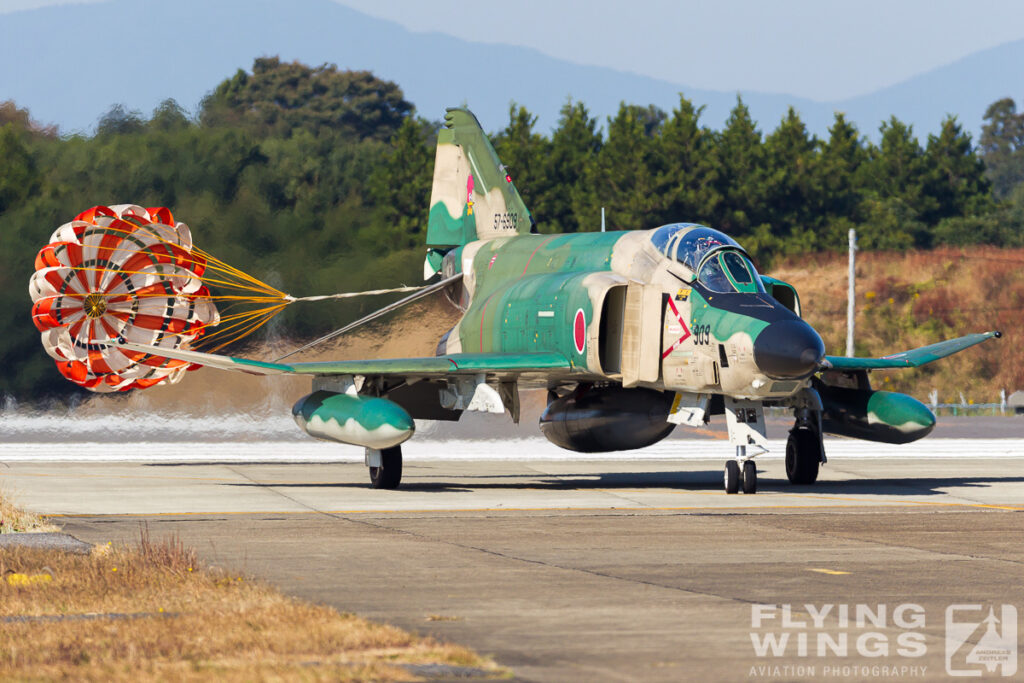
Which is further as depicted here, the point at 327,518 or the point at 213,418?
the point at 213,418

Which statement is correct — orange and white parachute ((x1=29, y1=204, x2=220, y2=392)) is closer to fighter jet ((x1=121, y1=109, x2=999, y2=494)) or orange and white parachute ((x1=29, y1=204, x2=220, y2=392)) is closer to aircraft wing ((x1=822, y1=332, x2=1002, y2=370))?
fighter jet ((x1=121, y1=109, x2=999, y2=494))

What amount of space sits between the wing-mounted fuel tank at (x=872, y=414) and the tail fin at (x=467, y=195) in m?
6.12

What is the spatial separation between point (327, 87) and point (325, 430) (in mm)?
57608

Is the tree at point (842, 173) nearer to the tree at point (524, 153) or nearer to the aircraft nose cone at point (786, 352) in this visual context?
the tree at point (524, 153)

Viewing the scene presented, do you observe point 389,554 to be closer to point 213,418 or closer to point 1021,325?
point 213,418

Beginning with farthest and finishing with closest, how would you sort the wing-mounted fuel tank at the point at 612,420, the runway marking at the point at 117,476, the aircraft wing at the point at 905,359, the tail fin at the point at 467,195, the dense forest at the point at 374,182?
the dense forest at the point at 374,182
the tail fin at the point at 467,195
the runway marking at the point at 117,476
the aircraft wing at the point at 905,359
the wing-mounted fuel tank at the point at 612,420

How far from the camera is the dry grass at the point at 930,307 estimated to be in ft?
166

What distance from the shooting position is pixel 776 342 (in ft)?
55.1

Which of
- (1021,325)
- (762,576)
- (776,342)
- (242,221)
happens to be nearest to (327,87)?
(1021,325)

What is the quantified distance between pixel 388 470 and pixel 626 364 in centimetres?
366

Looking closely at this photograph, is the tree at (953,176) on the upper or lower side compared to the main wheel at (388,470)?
upper

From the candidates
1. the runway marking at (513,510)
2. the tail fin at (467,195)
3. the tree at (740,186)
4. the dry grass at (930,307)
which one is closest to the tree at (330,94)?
the tree at (740,186)

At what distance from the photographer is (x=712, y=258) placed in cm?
1834

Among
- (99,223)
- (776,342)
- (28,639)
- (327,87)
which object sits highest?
(327,87)
